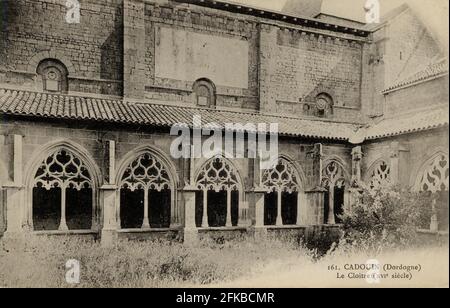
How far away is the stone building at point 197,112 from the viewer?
949cm

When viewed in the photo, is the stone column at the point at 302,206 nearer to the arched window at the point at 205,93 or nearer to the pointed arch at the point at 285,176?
the pointed arch at the point at 285,176

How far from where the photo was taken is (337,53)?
1486 cm

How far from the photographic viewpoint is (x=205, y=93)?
13.2m

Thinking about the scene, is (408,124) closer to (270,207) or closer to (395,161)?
(395,161)

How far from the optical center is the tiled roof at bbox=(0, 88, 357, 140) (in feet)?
30.5

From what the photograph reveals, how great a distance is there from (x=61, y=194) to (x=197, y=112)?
180 inches

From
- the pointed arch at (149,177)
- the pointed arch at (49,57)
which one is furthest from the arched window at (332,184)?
the pointed arch at (49,57)

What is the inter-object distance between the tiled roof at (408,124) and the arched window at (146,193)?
6159 mm

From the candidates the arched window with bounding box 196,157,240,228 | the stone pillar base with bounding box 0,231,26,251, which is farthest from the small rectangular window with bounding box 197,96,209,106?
the stone pillar base with bounding box 0,231,26,251

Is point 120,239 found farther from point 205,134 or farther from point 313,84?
point 313,84

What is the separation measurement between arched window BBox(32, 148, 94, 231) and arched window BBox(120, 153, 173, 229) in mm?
1006

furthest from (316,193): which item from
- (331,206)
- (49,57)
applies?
(49,57)

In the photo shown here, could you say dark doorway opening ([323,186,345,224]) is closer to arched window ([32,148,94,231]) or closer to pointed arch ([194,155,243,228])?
pointed arch ([194,155,243,228])
